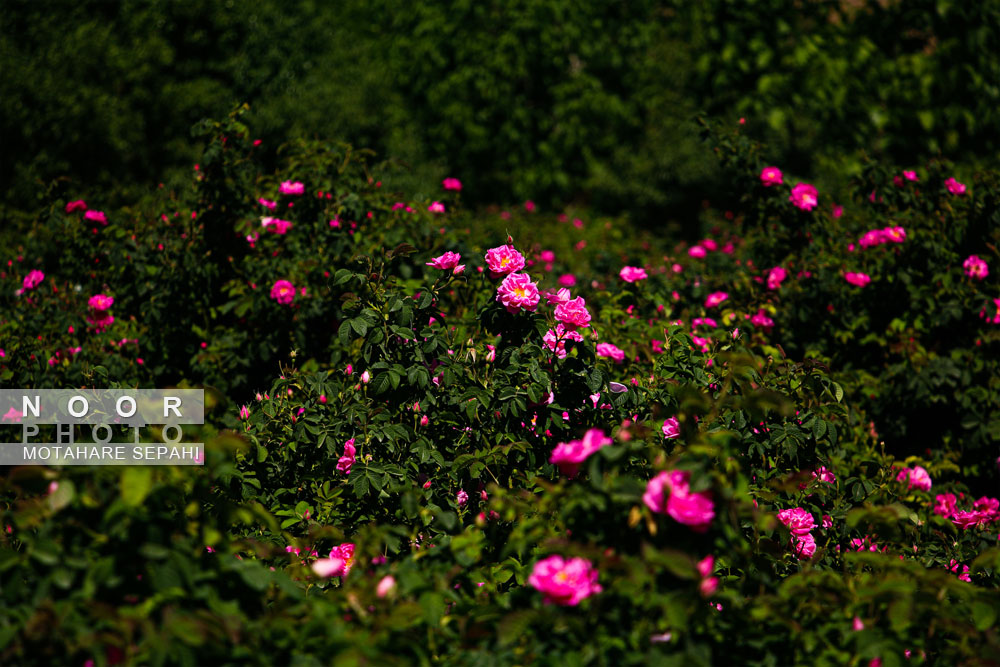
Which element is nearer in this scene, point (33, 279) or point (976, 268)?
point (976, 268)

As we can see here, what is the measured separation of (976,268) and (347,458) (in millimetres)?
→ 2603

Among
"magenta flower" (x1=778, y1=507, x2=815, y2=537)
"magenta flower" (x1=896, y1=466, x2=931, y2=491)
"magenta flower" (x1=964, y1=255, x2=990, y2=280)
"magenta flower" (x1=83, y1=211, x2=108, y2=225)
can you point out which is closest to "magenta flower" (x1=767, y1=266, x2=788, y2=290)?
"magenta flower" (x1=964, y1=255, x2=990, y2=280)

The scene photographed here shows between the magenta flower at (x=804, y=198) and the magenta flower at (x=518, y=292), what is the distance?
202cm

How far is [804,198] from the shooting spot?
357 centimetres

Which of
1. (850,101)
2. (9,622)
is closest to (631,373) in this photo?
(9,622)

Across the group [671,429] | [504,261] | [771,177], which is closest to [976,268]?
[771,177]

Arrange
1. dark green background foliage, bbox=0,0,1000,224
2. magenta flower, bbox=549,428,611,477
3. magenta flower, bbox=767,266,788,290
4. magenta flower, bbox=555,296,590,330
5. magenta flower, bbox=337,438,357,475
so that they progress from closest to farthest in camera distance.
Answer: magenta flower, bbox=549,428,611,477 → magenta flower, bbox=555,296,590,330 → magenta flower, bbox=337,438,357,475 → magenta flower, bbox=767,266,788,290 → dark green background foliage, bbox=0,0,1000,224

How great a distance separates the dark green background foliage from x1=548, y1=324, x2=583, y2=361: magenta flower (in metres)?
4.45

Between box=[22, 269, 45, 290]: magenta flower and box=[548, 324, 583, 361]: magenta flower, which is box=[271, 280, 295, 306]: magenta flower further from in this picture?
box=[548, 324, 583, 361]: magenta flower

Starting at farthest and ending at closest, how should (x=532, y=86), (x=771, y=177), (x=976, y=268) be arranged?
(x=532, y=86) → (x=771, y=177) → (x=976, y=268)

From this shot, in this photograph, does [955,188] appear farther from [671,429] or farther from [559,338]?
[559,338]

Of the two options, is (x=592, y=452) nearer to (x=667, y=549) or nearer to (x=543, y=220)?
(x=667, y=549)

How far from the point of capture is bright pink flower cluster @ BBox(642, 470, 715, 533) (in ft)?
4.54

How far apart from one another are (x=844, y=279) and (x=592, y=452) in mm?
2455
